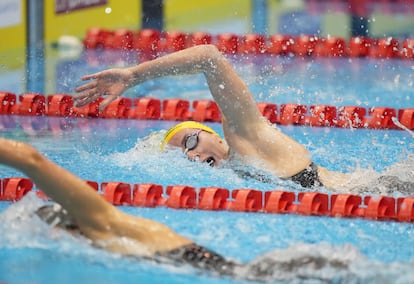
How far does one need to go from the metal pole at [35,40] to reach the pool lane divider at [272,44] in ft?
1.41

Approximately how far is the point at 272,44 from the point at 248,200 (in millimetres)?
4052

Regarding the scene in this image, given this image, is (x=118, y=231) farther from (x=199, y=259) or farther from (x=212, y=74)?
(x=212, y=74)

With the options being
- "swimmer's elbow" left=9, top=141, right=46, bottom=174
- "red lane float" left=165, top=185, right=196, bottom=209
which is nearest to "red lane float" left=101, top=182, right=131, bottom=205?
"red lane float" left=165, top=185, right=196, bottom=209

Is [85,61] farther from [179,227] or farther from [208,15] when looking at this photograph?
[179,227]

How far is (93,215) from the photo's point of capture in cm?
355

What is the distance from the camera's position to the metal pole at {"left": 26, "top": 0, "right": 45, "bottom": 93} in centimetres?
761

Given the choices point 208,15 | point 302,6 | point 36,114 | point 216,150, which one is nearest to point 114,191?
point 216,150

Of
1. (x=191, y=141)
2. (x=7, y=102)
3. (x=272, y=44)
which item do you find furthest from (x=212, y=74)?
(x=272, y=44)

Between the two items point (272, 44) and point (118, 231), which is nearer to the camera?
point (118, 231)

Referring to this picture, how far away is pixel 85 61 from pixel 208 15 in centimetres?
282

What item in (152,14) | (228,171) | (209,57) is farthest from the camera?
(152,14)

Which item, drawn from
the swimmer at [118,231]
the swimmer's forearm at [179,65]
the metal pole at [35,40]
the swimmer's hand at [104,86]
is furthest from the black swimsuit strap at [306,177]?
the metal pole at [35,40]

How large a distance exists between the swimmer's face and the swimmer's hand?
46 cm

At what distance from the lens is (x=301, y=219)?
4410mm
